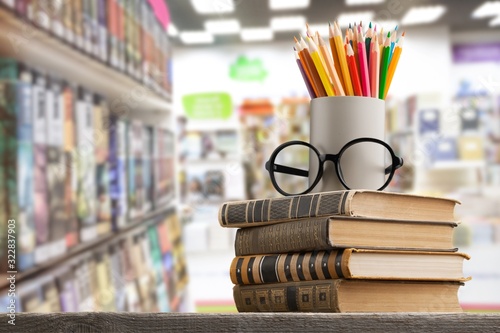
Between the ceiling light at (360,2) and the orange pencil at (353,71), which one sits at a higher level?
the ceiling light at (360,2)

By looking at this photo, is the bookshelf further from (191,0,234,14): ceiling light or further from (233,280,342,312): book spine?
(233,280,342,312): book spine

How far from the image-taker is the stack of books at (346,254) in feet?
2.14

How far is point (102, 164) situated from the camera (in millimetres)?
2365

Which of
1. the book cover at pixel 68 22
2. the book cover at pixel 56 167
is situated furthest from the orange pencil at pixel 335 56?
the book cover at pixel 68 22

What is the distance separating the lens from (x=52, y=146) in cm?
187

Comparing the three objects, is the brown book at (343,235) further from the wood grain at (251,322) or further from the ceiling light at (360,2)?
the ceiling light at (360,2)

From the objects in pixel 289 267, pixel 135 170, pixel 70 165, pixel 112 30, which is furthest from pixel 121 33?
pixel 289 267

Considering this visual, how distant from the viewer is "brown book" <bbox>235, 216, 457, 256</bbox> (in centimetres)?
65

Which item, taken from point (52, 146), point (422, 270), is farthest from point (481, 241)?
point (422, 270)

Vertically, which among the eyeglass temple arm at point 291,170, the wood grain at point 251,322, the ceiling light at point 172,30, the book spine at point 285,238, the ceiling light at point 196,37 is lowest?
the wood grain at point 251,322

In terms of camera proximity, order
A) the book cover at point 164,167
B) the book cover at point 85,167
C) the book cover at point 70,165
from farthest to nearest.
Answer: the book cover at point 164,167 < the book cover at point 85,167 < the book cover at point 70,165

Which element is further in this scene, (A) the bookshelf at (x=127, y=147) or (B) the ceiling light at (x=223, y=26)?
(B) the ceiling light at (x=223, y=26)

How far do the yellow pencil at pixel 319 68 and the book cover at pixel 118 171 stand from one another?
5.78ft

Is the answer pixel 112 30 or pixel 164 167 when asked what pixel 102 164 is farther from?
pixel 164 167
